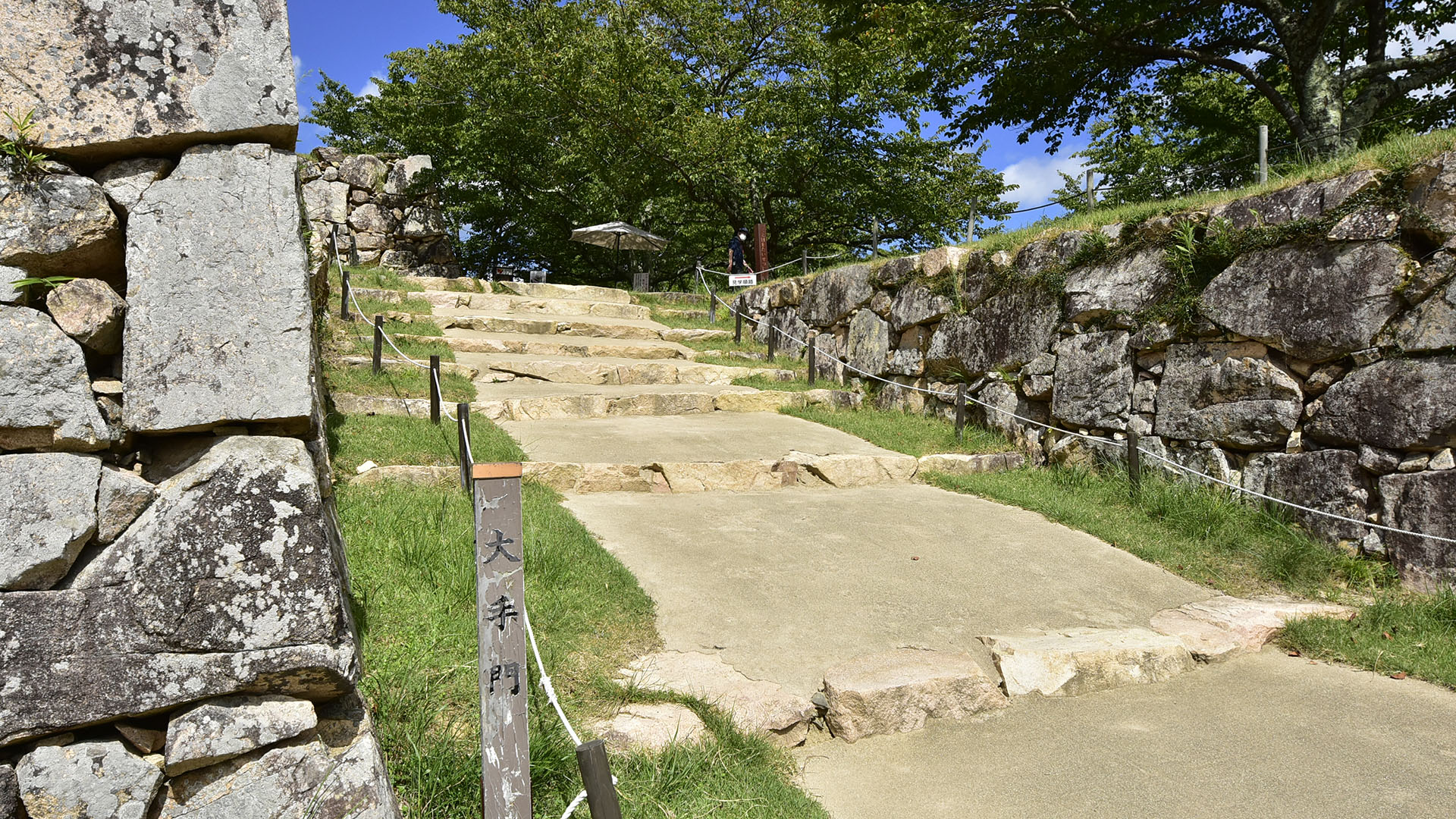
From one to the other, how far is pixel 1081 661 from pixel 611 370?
6.97 m

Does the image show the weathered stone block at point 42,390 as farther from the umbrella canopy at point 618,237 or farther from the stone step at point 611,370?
the umbrella canopy at point 618,237

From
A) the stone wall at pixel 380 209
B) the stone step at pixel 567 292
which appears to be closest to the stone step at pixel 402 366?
the stone step at pixel 567 292

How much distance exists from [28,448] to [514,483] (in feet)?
3.76

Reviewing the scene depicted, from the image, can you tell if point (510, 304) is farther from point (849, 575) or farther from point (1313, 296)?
point (1313, 296)

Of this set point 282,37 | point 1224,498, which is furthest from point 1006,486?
point 282,37

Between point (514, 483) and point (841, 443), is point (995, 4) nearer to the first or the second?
point (841, 443)

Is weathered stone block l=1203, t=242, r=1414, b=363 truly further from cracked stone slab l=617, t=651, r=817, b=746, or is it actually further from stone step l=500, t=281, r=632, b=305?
stone step l=500, t=281, r=632, b=305

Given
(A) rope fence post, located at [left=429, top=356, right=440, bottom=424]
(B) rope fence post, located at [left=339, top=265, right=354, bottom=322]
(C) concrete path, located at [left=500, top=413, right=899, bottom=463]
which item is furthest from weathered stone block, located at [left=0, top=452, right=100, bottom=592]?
(B) rope fence post, located at [left=339, top=265, right=354, bottom=322]

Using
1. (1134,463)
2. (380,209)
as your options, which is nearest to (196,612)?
(1134,463)

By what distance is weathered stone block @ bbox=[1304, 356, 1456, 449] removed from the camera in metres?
4.68

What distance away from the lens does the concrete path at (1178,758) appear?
9.59 ft

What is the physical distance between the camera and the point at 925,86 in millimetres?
13617

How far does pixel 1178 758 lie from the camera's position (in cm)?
322

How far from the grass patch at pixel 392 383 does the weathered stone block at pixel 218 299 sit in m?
5.21
